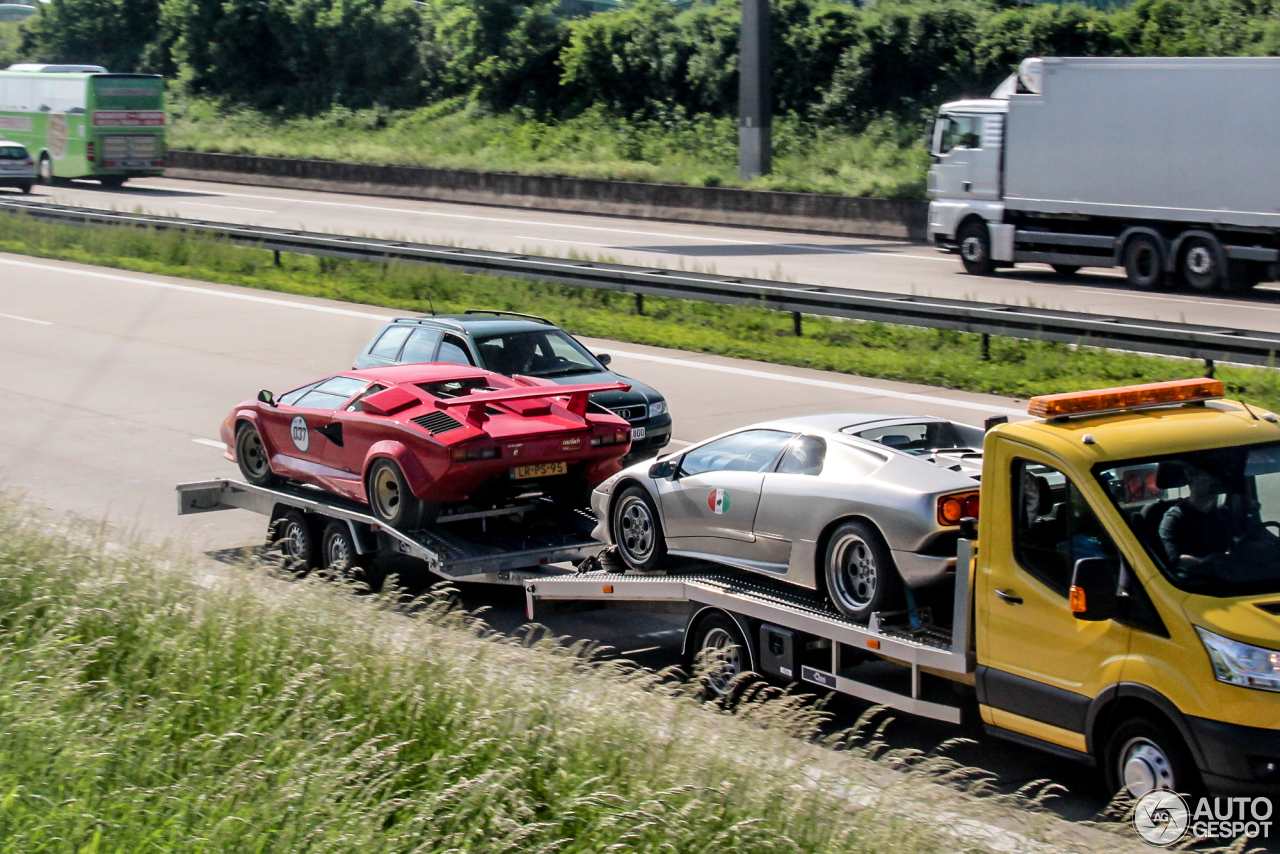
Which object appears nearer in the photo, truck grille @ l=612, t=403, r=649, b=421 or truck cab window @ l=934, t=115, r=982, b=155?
truck grille @ l=612, t=403, r=649, b=421

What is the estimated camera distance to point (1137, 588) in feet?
21.0

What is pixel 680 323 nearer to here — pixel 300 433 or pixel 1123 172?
pixel 1123 172

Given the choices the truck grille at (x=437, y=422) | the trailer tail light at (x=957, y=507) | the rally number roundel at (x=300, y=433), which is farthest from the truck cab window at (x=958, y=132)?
the trailer tail light at (x=957, y=507)

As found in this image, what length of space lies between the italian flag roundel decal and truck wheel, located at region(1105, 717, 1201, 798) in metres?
3.00

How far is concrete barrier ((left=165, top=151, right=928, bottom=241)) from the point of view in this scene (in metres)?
36.2

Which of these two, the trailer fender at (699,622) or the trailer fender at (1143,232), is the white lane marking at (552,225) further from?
the trailer fender at (699,622)

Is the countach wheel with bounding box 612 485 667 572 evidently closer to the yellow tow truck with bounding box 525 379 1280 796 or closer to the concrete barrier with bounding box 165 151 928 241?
→ the yellow tow truck with bounding box 525 379 1280 796

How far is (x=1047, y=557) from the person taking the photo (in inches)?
269

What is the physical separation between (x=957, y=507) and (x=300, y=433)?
19.8 ft

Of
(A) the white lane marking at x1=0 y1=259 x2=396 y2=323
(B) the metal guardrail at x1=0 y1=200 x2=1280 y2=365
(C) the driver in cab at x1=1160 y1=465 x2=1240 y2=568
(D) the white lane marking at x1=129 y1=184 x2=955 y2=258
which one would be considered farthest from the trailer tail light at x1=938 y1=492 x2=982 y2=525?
(D) the white lane marking at x1=129 y1=184 x2=955 y2=258

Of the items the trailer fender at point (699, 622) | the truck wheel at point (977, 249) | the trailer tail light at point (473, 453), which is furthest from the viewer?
the truck wheel at point (977, 249)

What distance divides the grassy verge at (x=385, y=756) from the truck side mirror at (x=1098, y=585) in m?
0.94

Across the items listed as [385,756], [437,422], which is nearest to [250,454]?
[437,422]

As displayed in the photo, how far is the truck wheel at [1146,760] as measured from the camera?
6.21 m
